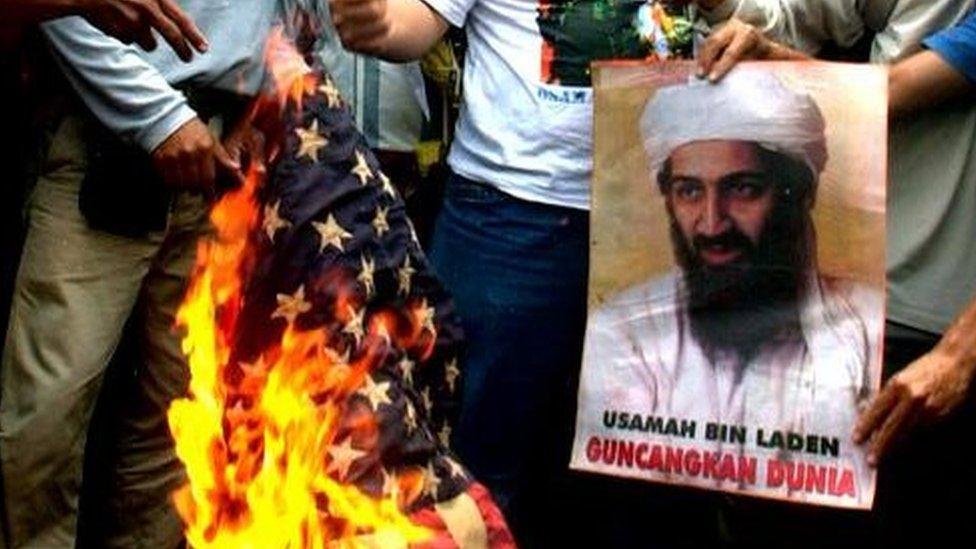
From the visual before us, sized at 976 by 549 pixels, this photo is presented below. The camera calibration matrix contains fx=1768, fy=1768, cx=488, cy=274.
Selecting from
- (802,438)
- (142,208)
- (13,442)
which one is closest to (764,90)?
(802,438)

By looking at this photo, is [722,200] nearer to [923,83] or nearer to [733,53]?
[733,53]

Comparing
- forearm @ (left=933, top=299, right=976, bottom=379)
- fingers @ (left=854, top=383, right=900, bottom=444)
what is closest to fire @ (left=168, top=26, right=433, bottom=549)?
fingers @ (left=854, top=383, right=900, bottom=444)

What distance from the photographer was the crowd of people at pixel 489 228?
Answer: 393 cm

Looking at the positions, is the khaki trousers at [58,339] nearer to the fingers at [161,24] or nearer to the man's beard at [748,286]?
the fingers at [161,24]

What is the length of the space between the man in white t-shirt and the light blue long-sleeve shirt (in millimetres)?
589

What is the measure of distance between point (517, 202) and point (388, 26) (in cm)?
54

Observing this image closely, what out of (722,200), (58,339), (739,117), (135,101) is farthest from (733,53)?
(58,339)

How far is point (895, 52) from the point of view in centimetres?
396

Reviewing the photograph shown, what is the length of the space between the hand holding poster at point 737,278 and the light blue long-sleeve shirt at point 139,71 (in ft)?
3.48

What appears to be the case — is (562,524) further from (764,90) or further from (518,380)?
(764,90)

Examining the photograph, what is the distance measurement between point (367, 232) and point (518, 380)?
79 cm

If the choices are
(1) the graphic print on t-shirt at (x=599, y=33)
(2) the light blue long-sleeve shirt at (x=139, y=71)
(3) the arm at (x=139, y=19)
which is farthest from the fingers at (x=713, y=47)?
(2) the light blue long-sleeve shirt at (x=139, y=71)

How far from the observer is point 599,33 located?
411 cm

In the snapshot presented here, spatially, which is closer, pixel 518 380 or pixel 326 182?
pixel 326 182
